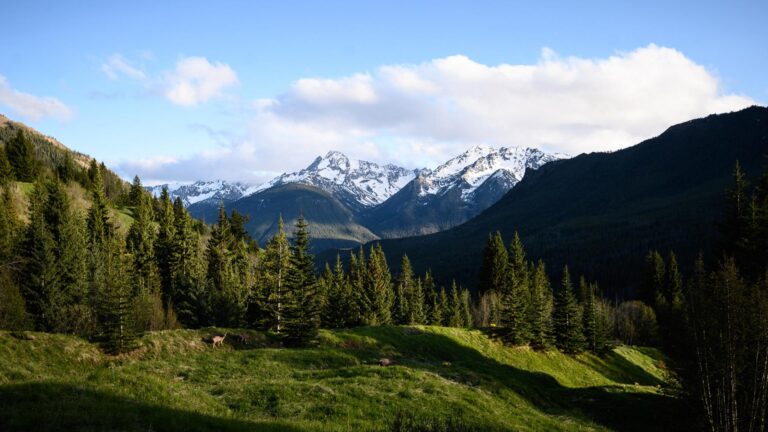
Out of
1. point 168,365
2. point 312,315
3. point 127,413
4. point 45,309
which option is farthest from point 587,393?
point 45,309

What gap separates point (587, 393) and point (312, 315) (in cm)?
2565

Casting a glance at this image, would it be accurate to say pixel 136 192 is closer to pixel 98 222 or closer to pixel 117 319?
pixel 98 222

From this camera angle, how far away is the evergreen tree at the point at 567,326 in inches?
2746

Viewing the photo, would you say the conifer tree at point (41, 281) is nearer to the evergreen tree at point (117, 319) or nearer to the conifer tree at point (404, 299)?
the evergreen tree at point (117, 319)

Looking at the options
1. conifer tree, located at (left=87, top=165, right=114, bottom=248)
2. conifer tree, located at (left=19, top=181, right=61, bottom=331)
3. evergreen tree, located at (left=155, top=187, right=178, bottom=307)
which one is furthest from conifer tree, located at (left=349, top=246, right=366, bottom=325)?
conifer tree, located at (left=19, top=181, right=61, bottom=331)

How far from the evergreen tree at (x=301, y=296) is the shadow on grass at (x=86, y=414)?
28.5 meters

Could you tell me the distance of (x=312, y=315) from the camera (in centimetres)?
4416

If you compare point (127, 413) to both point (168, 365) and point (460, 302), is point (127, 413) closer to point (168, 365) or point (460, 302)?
point (168, 365)

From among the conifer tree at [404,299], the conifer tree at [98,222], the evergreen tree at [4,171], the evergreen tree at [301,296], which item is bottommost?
the conifer tree at [404,299]

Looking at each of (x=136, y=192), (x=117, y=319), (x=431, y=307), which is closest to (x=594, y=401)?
(x=117, y=319)

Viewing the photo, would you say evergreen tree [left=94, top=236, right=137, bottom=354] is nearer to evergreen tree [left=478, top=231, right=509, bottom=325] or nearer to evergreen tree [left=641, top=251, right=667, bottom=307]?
evergreen tree [left=478, top=231, right=509, bottom=325]

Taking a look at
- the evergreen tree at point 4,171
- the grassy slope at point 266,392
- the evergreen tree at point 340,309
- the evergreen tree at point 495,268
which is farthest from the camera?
the evergreen tree at point 495,268

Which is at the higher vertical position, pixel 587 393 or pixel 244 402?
pixel 244 402

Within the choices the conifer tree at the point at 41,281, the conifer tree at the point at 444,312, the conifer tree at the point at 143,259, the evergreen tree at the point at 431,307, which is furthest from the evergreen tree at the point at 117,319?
the conifer tree at the point at 444,312
